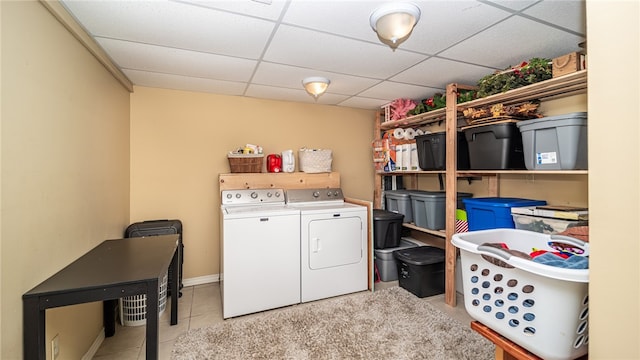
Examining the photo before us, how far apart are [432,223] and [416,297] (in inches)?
30.5

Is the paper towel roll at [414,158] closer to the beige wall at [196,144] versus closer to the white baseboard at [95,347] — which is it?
the beige wall at [196,144]

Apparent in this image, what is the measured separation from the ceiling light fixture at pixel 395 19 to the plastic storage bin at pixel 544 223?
5.22ft

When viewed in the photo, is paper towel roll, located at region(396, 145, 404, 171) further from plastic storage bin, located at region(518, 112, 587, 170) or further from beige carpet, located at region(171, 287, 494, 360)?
beige carpet, located at region(171, 287, 494, 360)

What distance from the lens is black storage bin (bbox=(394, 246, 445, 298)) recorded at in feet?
9.11

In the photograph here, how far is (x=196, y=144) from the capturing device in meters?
3.10

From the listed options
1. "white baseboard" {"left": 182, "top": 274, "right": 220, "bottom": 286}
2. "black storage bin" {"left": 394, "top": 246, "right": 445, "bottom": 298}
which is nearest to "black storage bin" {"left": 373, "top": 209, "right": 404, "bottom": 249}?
"black storage bin" {"left": 394, "top": 246, "right": 445, "bottom": 298}

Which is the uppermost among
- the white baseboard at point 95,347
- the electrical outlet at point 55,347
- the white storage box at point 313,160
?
the white storage box at point 313,160

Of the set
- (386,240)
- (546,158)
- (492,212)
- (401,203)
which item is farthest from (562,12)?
(386,240)

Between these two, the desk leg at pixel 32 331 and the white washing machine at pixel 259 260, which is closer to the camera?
the desk leg at pixel 32 331

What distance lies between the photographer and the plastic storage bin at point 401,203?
3301mm

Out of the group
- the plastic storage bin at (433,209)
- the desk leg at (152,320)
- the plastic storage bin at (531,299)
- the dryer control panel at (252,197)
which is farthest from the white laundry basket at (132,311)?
the plastic storage bin at (433,209)

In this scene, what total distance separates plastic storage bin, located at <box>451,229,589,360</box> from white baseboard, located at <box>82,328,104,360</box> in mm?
2381

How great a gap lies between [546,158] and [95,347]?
349 cm

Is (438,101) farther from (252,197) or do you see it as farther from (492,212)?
(252,197)
